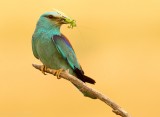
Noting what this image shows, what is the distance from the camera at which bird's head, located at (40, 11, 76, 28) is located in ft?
3.21

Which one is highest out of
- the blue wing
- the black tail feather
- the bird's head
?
the bird's head

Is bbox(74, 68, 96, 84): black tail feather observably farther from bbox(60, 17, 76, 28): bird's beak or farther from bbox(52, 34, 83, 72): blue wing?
bbox(60, 17, 76, 28): bird's beak

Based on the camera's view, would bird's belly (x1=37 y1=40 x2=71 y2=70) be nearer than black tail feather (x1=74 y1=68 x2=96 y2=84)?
No

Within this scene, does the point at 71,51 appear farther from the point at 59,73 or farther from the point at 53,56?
the point at 59,73

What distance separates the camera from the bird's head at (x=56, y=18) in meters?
0.98

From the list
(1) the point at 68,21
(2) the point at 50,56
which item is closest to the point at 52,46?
(2) the point at 50,56

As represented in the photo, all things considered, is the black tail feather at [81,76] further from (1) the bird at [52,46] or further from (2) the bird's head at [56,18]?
(2) the bird's head at [56,18]

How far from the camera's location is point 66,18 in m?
0.98

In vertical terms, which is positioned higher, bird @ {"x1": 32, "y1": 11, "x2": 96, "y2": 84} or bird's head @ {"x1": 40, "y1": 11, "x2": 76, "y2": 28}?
bird's head @ {"x1": 40, "y1": 11, "x2": 76, "y2": 28}

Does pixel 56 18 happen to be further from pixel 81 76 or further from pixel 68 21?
pixel 81 76

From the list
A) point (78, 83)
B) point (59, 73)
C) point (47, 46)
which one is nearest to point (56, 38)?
point (47, 46)

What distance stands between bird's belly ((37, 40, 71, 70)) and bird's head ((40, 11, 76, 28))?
0.20ft

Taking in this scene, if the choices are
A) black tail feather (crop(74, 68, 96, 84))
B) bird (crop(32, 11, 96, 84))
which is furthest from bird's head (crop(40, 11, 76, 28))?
black tail feather (crop(74, 68, 96, 84))

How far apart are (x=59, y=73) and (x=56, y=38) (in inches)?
8.8
